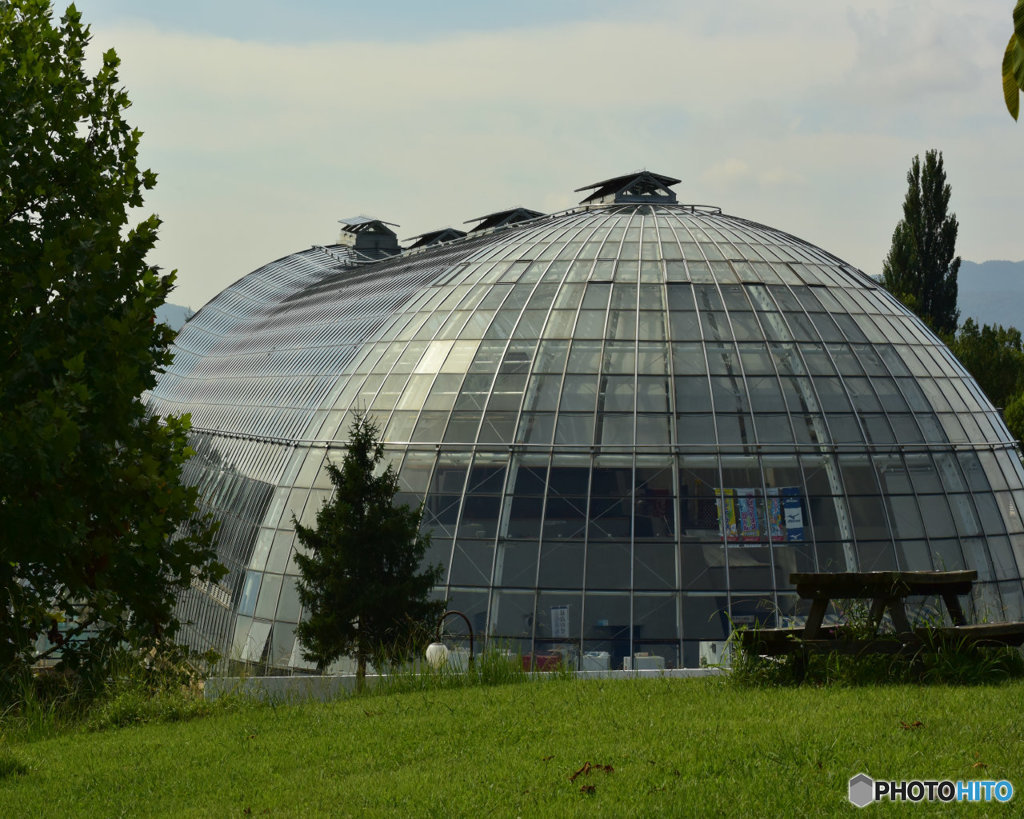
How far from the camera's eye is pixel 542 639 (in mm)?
23656

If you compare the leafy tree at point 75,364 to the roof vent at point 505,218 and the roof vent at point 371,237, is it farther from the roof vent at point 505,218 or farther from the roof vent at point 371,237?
the roof vent at point 371,237

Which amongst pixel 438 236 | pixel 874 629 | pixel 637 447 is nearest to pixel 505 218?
pixel 438 236

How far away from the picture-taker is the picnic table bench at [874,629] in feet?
39.1

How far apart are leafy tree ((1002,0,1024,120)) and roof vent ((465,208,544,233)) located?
4184 centimetres

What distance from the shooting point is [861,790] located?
788 cm

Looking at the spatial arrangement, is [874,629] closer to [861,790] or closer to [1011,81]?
[861,790]

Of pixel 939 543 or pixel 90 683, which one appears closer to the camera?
pixel 90 683

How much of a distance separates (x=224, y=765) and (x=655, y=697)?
15.0 feet

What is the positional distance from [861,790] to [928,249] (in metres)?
71.7

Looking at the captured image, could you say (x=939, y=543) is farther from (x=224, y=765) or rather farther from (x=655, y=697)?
(x=224, y=765)

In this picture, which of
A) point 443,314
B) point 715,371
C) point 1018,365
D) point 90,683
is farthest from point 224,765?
point 1018,365

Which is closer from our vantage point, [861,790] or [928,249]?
[861,790]

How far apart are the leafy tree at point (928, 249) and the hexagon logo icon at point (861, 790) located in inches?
2689

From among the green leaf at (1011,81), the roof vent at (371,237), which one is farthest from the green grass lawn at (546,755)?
the roof vent at (371,237)
